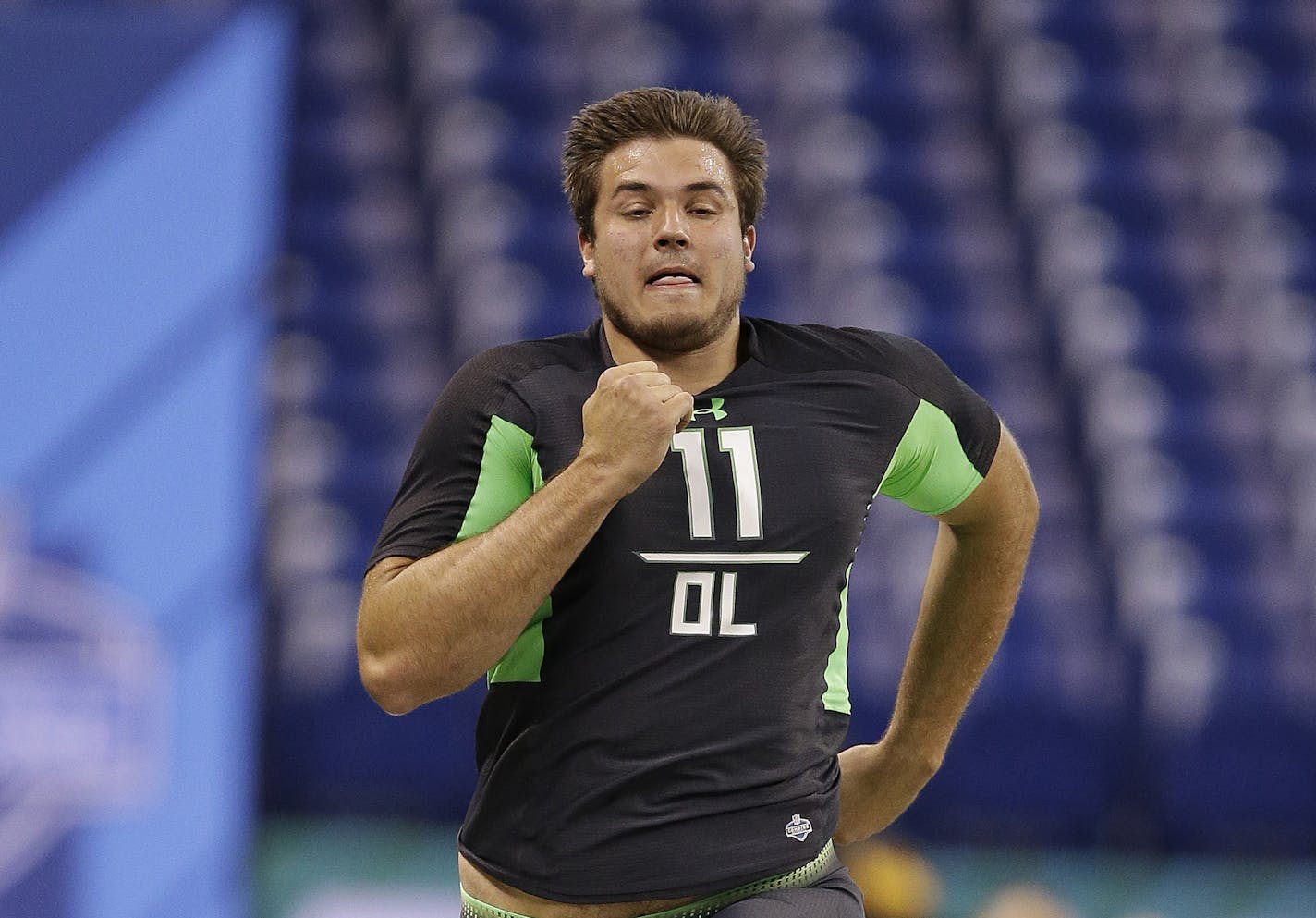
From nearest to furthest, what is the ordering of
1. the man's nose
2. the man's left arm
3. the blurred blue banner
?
the man's nose → the man's left arm → the blurred blue banner

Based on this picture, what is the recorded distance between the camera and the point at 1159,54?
10.1m

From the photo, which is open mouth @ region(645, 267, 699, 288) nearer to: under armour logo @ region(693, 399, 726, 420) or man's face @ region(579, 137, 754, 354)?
man's face @ region(579, 137, 754, 354)

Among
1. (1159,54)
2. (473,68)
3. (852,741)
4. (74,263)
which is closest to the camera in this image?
(74,263)

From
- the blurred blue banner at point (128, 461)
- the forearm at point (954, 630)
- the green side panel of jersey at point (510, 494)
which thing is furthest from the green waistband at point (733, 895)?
the blurred blue banner at point (128, 461)

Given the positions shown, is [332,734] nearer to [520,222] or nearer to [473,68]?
[520,222]

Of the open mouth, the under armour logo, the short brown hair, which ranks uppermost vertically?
the short brown hair

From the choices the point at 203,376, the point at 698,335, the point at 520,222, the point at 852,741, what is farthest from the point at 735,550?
the point at 520,222

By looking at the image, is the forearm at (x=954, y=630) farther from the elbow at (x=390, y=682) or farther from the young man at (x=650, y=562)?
the elbow at (x=390, y=682)

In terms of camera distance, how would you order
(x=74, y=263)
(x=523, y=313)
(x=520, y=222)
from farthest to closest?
(x=520, y=222)
(x=523, y=313)
(x=74, y=263)

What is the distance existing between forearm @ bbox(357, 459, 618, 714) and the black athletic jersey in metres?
0.11

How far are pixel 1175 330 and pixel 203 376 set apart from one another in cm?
561

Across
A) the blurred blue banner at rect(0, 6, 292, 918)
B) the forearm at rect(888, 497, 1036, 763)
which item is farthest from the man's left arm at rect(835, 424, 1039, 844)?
the blurred blue banner at rect(0, 6, 292, 918)

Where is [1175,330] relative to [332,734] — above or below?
above

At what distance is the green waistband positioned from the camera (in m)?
2.42
